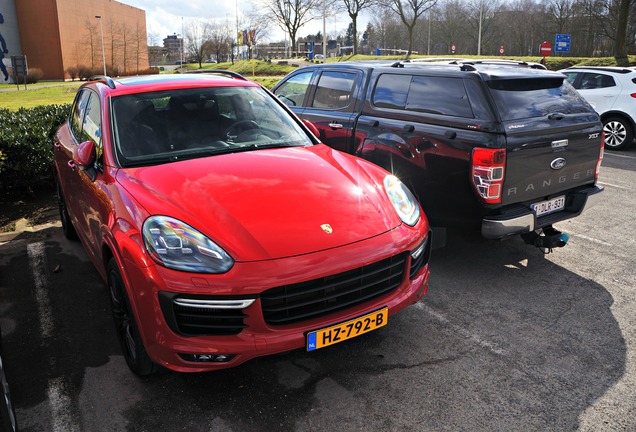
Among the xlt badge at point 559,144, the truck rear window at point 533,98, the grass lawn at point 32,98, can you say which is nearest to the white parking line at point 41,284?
the truck rear window at point 533,98

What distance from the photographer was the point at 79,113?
465cm

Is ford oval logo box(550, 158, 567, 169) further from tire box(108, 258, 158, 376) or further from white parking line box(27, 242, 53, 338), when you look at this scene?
white parking line box(27, 242, 53, 338)

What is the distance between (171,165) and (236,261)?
1.11 meters

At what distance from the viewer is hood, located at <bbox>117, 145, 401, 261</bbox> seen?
2672 mm

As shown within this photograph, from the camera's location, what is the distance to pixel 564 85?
190 inches

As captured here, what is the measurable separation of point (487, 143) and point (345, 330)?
215cm

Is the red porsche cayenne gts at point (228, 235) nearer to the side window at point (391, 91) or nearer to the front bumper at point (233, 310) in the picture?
the front bumper at point (233, 310)

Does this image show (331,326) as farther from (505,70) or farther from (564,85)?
(564,85)

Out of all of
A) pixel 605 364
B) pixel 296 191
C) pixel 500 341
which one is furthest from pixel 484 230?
pixel 296 191

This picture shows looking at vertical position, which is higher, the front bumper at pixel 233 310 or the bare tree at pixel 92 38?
the bare tree at pixel 92 38

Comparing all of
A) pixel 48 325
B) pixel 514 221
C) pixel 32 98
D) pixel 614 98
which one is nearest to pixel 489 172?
pixel 514 221

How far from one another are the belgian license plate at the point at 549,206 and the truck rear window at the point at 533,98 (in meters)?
0.78

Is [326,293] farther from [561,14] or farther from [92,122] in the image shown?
[561,14]

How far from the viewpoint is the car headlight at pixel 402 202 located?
318cm
